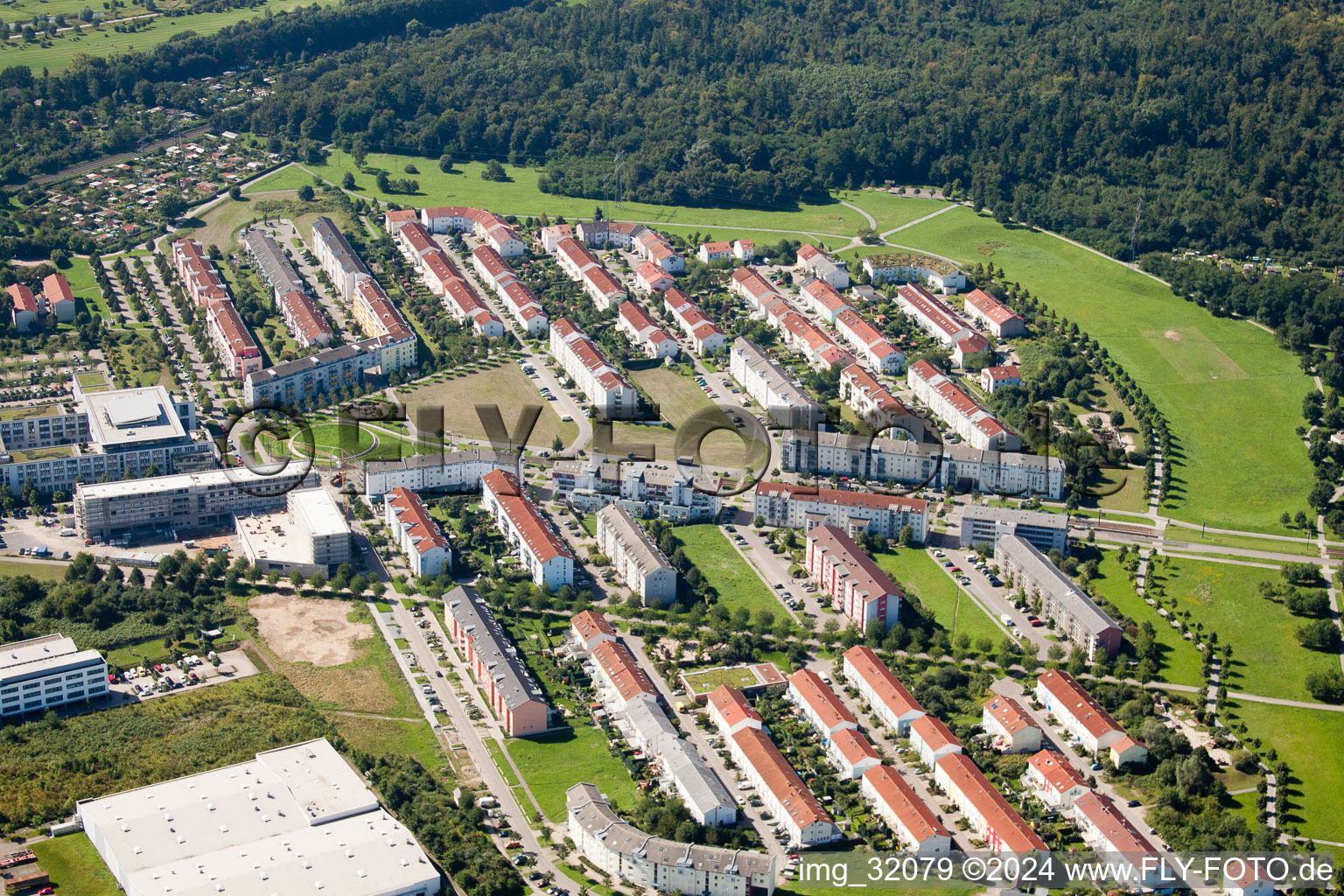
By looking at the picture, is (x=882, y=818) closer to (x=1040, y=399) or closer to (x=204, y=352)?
(x=1040, y=399)

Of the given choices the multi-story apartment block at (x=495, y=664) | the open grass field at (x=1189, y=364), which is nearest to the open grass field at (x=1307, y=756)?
the open grass field at (x=1189, y=364)

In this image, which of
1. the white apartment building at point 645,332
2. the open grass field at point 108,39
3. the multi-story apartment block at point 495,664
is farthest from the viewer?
the open grass field at point 108,39

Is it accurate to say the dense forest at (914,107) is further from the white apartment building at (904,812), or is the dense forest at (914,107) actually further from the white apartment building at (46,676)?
the white apartment building at (46,676)

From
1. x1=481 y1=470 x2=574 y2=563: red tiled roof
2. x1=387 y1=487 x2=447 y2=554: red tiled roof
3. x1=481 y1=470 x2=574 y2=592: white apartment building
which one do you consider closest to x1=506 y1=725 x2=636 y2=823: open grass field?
x1=481 y1=470 x2=574 y2=592: white apartment building

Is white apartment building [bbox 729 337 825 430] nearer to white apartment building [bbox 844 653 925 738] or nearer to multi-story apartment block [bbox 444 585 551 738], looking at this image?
white apartment building [bbox 844 653 925 738]

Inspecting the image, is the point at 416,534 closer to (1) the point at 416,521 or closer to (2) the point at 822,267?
(1) the point at 416,521

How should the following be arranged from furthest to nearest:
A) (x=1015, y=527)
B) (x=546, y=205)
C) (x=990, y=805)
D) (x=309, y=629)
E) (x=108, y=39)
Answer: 1. (x=108, y=39)
2. (x=546, y=205)
3. (x=1015, y=527)
4. (x=309, y=629)
5. (x=990, y=805)

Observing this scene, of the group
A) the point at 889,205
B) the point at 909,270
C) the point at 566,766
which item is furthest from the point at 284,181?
the point at 566,766
